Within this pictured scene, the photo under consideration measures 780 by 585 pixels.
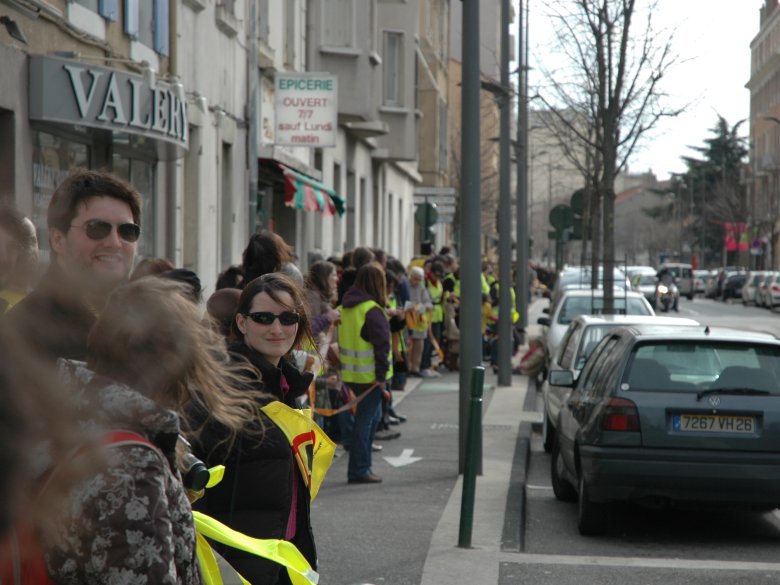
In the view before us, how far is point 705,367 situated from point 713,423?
43cm

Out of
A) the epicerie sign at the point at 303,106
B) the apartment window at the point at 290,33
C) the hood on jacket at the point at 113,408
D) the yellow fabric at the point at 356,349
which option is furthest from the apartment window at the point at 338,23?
the hood on jacket at the point at 113,408

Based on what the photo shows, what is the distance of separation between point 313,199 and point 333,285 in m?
11.2

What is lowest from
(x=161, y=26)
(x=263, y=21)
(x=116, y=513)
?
(x=116, y=513)

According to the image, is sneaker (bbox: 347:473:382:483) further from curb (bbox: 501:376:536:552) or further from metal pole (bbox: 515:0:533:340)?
metal pole (bbox: 515:0:533:340)

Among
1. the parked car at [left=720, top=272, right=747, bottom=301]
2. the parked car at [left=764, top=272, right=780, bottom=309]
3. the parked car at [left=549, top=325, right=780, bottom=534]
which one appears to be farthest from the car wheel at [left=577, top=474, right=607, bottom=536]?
Answer: the parked car at [left=720, top=272, right=747, bottom=301]

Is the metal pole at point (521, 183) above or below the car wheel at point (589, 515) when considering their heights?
above

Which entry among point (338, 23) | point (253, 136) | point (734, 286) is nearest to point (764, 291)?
point (734, 286)

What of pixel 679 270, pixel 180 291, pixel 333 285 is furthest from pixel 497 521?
pixel 679 270

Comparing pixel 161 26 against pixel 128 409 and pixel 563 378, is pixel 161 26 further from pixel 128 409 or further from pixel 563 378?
pixel 128 409

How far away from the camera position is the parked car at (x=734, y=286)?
67.9 m

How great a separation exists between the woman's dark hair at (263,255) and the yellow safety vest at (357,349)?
2578 mm

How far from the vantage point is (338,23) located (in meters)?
26.6

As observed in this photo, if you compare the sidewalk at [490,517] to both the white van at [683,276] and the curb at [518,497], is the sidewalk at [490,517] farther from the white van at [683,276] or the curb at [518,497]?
the white van at [683,276]

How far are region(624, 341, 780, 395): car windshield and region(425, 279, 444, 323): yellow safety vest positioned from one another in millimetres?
12779
